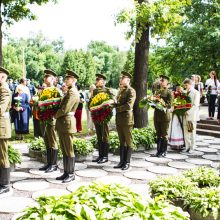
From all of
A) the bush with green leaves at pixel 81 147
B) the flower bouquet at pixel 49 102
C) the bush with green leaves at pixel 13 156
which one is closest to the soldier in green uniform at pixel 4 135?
the bush with green leaves at pixel 13 156

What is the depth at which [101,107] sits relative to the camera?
7.51 metres

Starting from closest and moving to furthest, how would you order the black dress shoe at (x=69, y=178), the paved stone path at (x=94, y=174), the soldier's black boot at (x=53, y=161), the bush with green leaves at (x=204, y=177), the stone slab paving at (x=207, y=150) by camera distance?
the bush with green leaves at (x=204, y=177) → the paved stone path at (x=94, y=174) → the black dress shoe at (x=69, y=178) → the soldier's black boot at (x=53, y=161) → the stone slab paving at (x=207, y=150)

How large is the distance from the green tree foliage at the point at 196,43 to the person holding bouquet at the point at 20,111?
13.0m

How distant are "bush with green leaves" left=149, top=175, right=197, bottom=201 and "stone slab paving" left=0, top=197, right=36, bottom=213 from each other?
5.81 feet

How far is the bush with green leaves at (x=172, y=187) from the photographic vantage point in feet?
13.1

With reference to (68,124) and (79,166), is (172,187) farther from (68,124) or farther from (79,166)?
(79,166)

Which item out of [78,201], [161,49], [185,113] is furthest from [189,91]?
[161,49]

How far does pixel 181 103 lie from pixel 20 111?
4.99 metres

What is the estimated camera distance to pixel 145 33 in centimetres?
1038

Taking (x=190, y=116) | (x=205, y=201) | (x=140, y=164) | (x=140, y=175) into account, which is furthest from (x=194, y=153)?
(x=205, y=201)

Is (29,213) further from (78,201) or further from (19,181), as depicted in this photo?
(19,181)

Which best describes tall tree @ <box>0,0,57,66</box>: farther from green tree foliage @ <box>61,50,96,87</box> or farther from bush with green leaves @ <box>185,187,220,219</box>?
green tree foliage @ <box>61,50,96,87</box>

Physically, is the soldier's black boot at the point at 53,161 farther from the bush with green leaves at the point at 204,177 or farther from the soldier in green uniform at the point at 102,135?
the bush with green leaves at the point at 204,177

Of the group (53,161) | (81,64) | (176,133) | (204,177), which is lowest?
(53,161)
